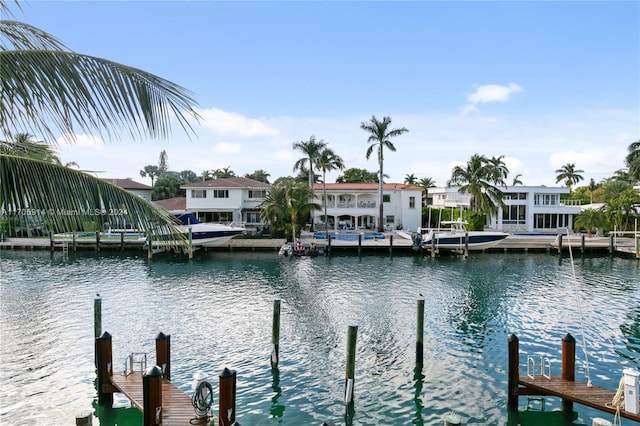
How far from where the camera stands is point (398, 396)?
14234 mm

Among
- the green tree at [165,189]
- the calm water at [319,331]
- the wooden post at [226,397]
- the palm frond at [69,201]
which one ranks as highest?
the green tree at [165,189]

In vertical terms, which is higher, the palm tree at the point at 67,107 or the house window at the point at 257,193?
the house window at the point at 257,193

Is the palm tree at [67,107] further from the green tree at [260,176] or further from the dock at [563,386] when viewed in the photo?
the green tree at [260,176]

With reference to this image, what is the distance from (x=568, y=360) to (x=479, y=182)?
43.3m

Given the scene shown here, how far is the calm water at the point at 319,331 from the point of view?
44.9 feet

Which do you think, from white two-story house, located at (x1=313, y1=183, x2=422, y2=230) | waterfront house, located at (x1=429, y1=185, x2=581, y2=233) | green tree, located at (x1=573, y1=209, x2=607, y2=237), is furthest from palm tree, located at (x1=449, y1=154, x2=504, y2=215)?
green tree, located at (x1=573, y1=209, x2=607, y2=237)

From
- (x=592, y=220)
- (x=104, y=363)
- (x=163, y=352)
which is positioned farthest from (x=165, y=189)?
(x=104, y=363)

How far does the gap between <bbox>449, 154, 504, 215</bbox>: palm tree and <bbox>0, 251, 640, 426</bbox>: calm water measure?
16.2 m

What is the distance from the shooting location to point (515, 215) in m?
61.9

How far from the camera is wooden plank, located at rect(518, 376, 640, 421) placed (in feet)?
38.5

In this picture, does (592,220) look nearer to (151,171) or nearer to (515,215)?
(515,215)

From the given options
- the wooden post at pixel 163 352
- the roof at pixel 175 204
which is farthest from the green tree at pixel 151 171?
the wooden post at pixel 163 352

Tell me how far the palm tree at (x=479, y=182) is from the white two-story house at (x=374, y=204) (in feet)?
26.1

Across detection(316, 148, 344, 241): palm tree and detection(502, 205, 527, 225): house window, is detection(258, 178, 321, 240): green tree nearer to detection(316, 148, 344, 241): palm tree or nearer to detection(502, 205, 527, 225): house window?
detection(316, 148, 344, 241): palm tree
